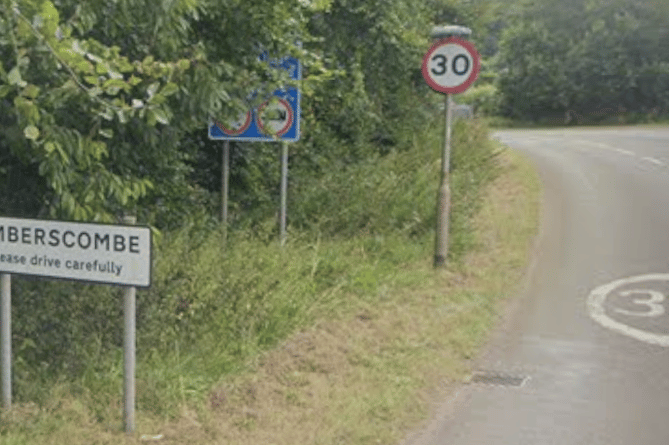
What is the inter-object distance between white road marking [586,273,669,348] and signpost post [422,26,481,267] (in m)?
1.74

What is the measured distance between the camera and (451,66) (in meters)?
9.84

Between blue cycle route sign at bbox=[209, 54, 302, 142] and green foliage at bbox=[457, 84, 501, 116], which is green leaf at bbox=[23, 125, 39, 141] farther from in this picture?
green foliage at bbox=[457, 84, 501, 116]

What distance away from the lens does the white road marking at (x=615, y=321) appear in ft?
26.2

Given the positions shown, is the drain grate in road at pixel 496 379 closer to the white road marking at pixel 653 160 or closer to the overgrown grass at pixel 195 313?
the overgrown grass at pixel 195 313

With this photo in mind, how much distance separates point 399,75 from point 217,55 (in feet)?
27.3

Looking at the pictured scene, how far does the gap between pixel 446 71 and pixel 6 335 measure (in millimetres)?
6241

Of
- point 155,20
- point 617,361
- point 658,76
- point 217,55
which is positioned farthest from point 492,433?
point 658,76

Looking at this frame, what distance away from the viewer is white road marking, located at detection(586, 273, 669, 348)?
314 inches

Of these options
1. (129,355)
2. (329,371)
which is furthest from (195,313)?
(129,355)

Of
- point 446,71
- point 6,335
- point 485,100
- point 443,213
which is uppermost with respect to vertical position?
point 485,100

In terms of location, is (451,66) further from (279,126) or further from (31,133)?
(31,133)

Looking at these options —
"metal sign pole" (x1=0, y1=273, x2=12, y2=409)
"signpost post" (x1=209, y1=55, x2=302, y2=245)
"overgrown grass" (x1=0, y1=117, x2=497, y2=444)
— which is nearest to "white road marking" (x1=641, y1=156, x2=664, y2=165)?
"overgrown grass" (x1=0, y1=117, x2=497, y2=444)

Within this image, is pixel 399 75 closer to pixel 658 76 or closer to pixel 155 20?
pixel 155 20

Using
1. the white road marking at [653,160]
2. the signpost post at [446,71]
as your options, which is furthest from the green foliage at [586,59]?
the signpost post at [446,71]
